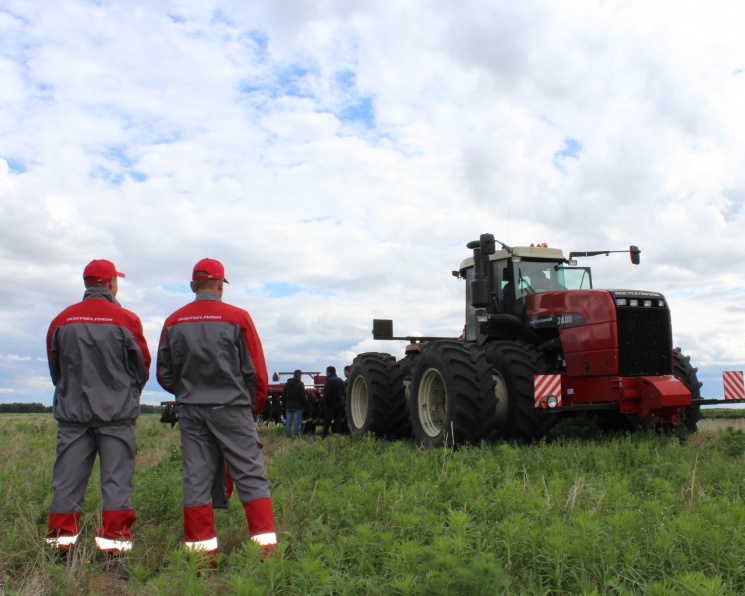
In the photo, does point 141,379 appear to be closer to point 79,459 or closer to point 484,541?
point 79,459

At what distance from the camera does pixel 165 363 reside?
202 inches

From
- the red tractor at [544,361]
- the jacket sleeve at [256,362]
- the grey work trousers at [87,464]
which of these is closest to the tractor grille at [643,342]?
the red tractor at [544,361]

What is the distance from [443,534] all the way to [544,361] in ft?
19.3

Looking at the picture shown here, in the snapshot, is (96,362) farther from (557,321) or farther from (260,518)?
(557,321)

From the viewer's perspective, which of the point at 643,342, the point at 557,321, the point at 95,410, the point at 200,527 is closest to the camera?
the point at 200,527

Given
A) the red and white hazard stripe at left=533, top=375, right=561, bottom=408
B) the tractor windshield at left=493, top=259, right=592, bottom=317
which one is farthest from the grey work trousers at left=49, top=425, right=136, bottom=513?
the tractor windshield at left=493, top=259, right=592, bottom=317

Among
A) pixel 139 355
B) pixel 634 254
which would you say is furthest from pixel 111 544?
pixel 634 254

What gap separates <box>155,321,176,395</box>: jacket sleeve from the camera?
16.8ft

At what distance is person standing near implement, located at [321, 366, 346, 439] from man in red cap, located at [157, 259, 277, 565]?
10482 mm

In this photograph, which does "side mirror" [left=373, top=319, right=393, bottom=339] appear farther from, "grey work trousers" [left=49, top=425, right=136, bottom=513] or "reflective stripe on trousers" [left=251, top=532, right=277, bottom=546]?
"reflective stripe on trousers" [left=251, top=532, right=277, bottom=546]

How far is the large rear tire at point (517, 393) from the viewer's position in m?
9.21

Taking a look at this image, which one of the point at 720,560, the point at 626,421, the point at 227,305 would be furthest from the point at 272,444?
the point at 720,560

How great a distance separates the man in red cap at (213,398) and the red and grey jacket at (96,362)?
343mm

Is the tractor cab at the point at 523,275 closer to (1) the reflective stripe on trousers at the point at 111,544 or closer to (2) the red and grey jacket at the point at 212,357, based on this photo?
(2) the red and grey jacket at the point at 212,357
